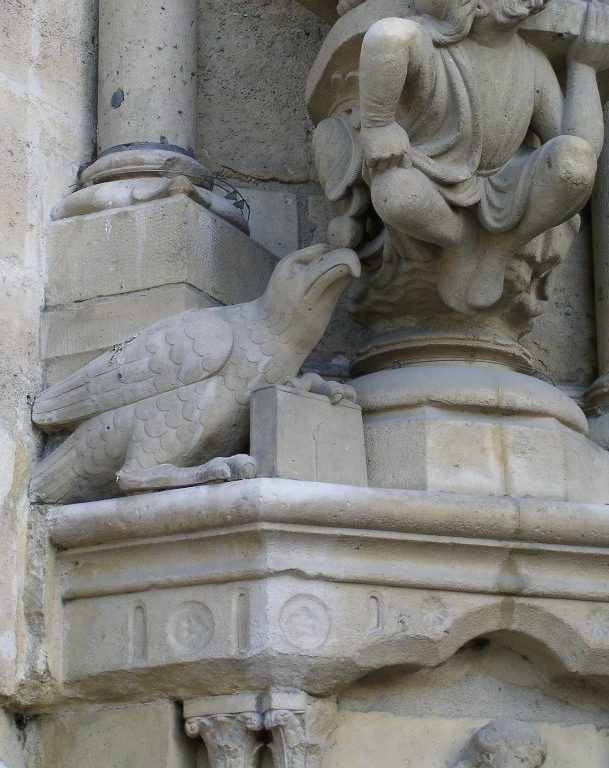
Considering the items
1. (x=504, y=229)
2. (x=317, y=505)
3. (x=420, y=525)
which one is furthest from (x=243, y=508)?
(x=504, y=229)

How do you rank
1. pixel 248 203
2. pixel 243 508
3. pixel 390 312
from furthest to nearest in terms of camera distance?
pixel 248 203
pixel 390 312
pixel 243 508

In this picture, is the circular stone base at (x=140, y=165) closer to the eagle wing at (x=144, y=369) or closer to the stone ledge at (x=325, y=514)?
the eagle wing at (x=144, y=369)

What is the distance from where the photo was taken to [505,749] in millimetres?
2814

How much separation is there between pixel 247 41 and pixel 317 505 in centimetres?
141

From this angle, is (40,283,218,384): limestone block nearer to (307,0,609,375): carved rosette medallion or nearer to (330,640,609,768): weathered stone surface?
(307,0,609,375): carved rosette medallion

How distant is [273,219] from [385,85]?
0.76m

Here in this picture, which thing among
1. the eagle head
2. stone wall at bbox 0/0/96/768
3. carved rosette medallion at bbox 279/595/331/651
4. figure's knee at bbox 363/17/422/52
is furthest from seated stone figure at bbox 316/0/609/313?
carved rosette medallion at bbox 279/595/331/651

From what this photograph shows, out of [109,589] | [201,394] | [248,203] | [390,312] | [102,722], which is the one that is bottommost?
[102,722]

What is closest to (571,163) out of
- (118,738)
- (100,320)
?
(100,320)

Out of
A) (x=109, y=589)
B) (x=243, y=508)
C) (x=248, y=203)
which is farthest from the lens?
(x=248, y=203)

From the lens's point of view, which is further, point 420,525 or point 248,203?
point 248,203

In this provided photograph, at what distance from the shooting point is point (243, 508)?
264 cm

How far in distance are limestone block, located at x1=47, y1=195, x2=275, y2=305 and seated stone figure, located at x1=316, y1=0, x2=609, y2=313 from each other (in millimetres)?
269

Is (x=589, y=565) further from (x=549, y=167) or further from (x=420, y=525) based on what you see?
(x=549, y=167)
